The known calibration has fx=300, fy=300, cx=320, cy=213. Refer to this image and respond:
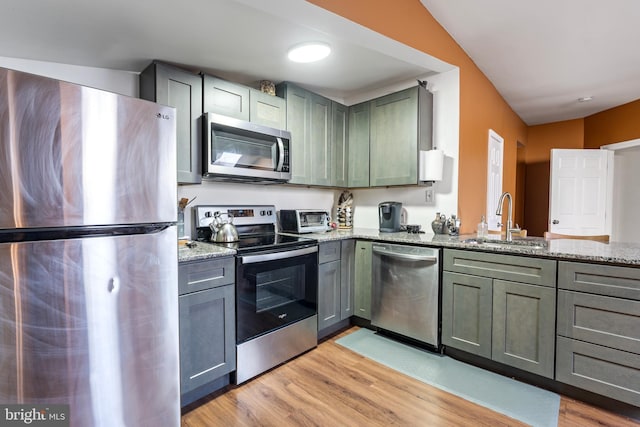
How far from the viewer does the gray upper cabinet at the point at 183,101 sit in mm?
2025

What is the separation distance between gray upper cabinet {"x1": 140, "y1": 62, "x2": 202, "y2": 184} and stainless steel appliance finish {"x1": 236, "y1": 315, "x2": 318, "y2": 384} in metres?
1.20

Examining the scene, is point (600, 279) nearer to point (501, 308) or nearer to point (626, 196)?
point (501, 308)

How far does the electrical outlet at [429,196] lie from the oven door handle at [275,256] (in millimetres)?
1270

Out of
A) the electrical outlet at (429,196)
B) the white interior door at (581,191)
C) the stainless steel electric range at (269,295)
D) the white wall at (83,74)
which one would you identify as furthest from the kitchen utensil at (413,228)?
the white interior door at (581,191)

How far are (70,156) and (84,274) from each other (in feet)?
1.47

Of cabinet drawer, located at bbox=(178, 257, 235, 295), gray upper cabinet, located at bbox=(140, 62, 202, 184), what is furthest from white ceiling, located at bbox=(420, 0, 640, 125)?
cabinet drawer, located at bbox=(178, 257, 235, 295)

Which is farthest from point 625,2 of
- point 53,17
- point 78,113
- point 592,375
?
point 53,17

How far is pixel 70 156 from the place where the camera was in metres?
1.11

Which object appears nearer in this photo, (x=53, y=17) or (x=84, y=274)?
(x=84, y=274)

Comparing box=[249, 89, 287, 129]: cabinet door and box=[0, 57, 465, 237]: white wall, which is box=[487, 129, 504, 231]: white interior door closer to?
box=[0, 57, 465, 237]: white wall

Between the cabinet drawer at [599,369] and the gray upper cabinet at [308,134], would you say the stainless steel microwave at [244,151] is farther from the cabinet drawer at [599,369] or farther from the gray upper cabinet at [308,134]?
the cabinet drawer at [599,369]

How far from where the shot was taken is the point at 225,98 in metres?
2.30

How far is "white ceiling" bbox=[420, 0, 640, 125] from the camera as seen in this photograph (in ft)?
7.71

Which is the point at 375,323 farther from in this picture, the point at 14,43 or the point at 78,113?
the point at 14,43
